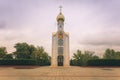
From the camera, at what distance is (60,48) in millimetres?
46719

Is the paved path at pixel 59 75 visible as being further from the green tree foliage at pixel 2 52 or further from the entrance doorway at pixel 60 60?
the green tree foliage at pixel 2 52

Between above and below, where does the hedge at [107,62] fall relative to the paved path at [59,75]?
above

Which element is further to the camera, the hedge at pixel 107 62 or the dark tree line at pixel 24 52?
the dark tree line at pixel 24 52

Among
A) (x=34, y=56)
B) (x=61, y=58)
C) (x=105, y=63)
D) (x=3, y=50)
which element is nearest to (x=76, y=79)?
(x=105, y=63)

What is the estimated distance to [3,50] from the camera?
6875 centimetres

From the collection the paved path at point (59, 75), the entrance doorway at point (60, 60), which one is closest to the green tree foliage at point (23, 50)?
the entrance doorway at point (60, 60)

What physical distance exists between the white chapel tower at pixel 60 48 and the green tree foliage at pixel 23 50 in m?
23.6

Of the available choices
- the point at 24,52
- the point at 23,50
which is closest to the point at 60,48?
the point at 24,52

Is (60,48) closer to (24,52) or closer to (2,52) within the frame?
(24,52)

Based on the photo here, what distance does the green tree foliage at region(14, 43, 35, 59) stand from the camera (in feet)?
223

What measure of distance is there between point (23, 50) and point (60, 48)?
26.7m

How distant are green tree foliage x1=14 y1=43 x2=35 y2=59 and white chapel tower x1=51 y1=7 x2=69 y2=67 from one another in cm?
2359

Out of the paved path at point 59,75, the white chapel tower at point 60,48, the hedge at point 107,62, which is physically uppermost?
the white chapel tower at point 60,48

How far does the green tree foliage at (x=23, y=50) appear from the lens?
6794cm
